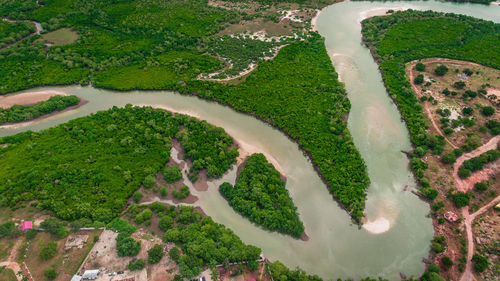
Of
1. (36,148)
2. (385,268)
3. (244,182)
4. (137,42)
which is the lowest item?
(385,268)

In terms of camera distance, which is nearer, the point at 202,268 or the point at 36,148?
the point at 202,268

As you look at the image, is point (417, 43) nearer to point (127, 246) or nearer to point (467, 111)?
point (467, 111)

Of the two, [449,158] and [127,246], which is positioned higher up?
[449,158]

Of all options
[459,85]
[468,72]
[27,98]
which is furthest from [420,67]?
[27,98]

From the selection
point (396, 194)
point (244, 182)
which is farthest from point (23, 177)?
point (396, 194)

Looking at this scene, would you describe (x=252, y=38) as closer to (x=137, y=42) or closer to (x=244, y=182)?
(x=137, y=42)
